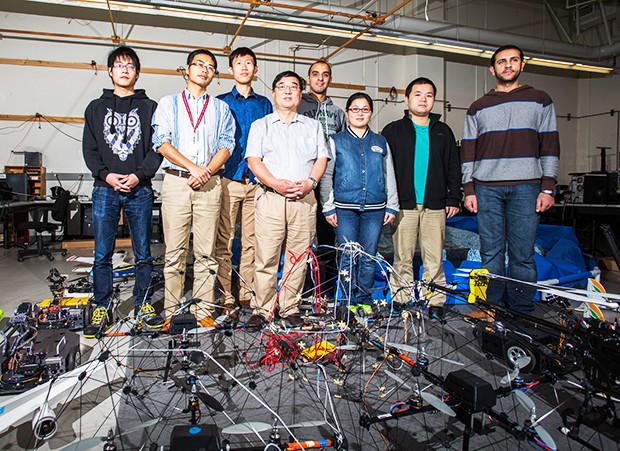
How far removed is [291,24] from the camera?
21.1ft

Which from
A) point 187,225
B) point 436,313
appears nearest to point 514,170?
point 436,313

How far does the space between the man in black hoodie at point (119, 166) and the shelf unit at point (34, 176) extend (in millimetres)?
5243

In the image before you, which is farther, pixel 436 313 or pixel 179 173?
pixel 179 173

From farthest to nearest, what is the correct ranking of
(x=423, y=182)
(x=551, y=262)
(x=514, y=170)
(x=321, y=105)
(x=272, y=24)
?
(x=272, y=24), (x=551, y=262), (x=321, y=105), (x=423, y=182), (x=514, y=170)

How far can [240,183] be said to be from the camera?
2.94 metres

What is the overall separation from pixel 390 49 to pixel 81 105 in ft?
20.6

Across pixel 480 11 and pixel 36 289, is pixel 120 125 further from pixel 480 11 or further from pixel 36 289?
pixel 480 11

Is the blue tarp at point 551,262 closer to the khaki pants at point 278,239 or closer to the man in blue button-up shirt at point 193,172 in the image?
the khaki pants at point 278,239

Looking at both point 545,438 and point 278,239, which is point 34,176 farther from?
point 545,438

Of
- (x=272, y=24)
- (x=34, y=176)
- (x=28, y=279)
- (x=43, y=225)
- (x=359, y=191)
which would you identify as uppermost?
(x=272, y=24)

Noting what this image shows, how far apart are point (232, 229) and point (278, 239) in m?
0.51

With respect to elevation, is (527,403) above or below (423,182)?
below

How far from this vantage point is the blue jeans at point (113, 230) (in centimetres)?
264

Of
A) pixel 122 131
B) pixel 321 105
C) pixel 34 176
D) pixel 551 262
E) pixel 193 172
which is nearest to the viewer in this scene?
pixel 193 172
